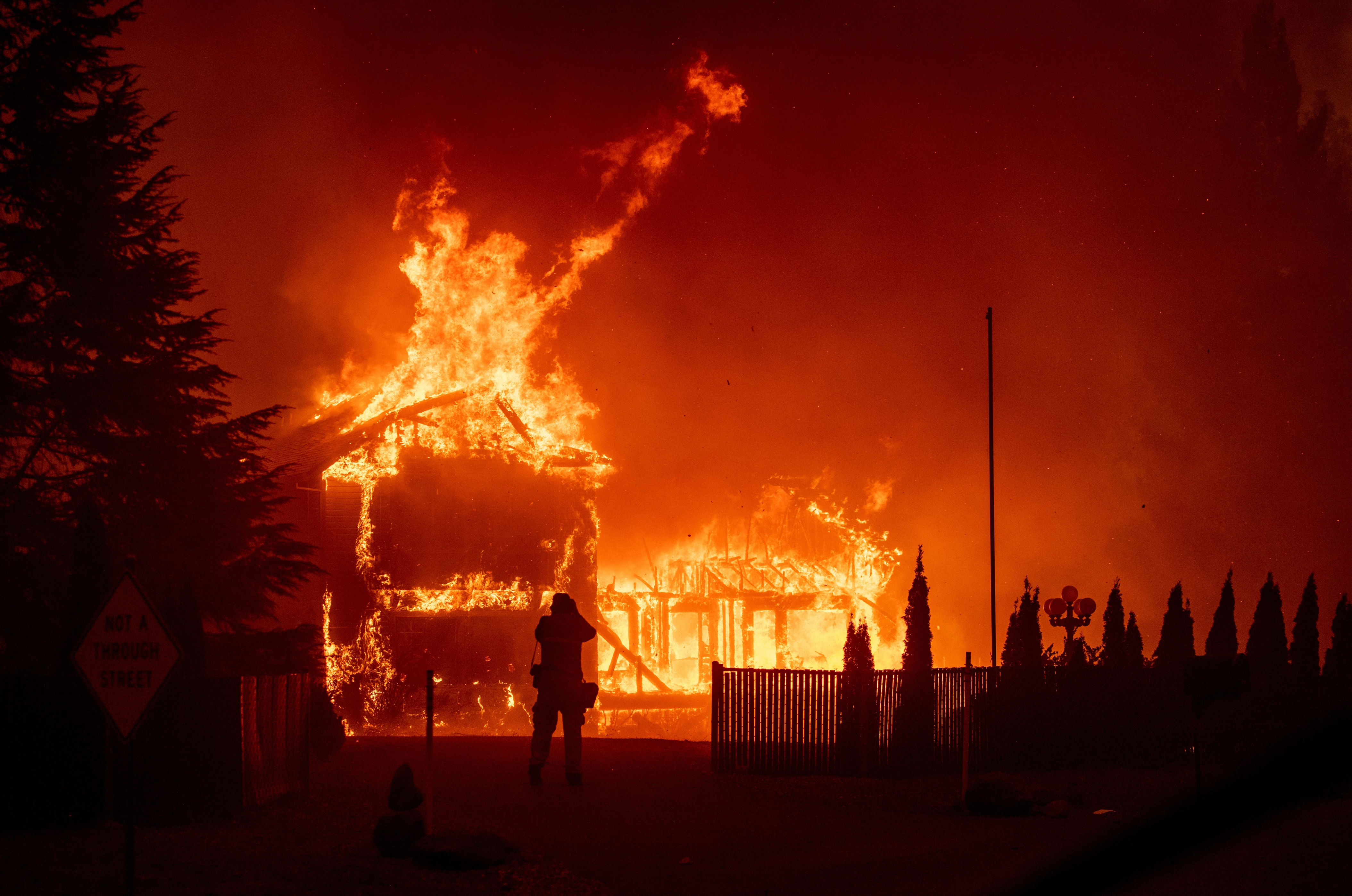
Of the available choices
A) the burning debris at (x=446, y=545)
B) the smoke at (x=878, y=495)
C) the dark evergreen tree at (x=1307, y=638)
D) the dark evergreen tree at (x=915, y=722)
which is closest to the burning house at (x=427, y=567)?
the burning debris at (x=446, y=545)

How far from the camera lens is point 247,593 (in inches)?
640

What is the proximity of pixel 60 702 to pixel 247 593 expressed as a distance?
568 cm

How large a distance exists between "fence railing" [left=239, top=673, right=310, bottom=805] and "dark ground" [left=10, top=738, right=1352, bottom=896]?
0.25 metres

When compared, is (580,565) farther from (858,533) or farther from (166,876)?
(166,876)

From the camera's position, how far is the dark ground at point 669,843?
8.27 metres

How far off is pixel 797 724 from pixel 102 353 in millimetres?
10539

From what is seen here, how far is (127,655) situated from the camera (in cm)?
735

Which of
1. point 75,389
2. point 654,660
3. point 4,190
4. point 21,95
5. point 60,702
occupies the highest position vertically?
point 21,95

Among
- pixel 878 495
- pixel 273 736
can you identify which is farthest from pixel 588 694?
pixel 878 495

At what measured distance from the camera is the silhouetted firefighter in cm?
1254

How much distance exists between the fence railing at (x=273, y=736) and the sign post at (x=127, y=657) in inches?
148

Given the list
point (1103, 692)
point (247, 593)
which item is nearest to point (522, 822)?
point (247, 593)

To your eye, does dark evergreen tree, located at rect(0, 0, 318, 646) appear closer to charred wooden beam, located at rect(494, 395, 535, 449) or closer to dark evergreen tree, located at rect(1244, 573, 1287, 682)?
dark evergreen tree, located at rect(1244, 573, 1287, 682)

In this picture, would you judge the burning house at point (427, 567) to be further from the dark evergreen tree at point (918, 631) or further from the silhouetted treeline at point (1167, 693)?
the dark evergreen tree at point (918, 631)
